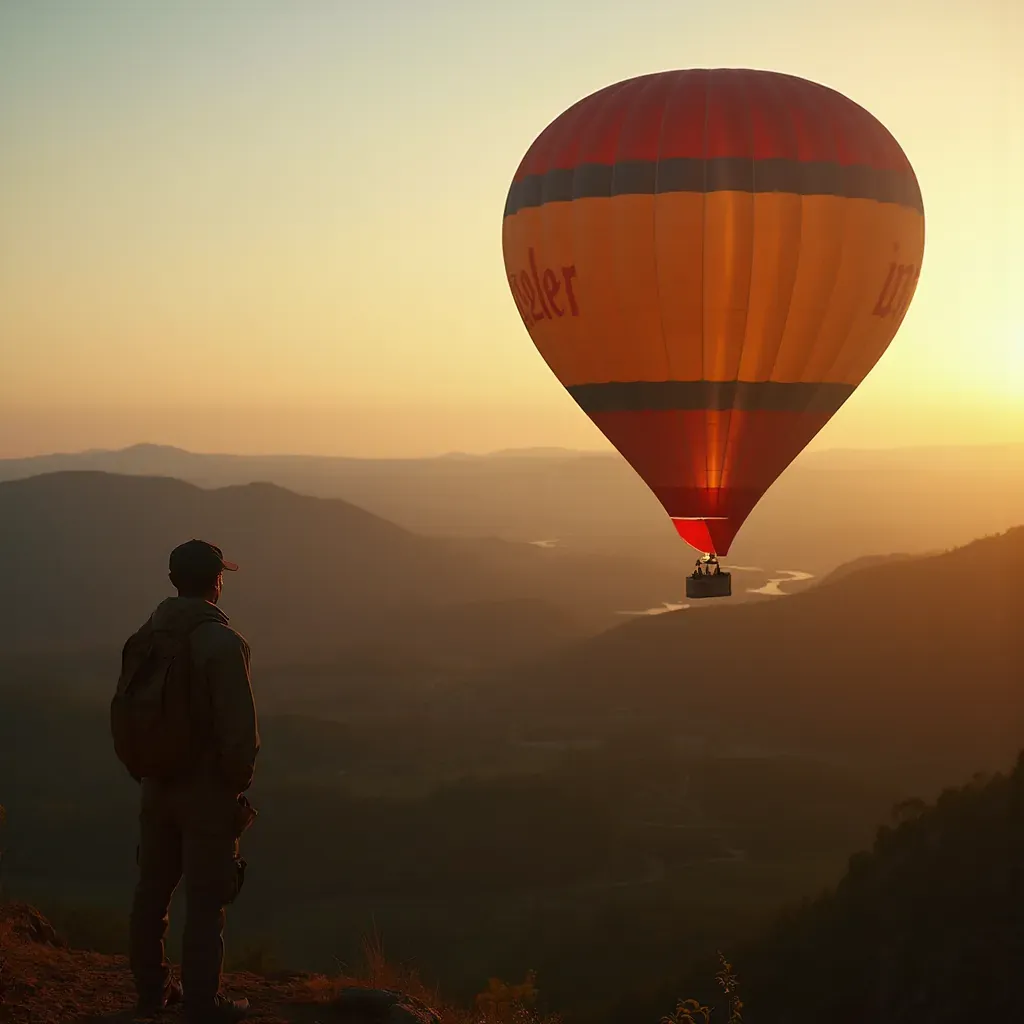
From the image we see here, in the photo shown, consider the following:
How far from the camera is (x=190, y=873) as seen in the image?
301 inches

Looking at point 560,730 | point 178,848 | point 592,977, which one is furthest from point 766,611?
point 178,848

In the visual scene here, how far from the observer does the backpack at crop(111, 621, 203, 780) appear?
7.44 metres

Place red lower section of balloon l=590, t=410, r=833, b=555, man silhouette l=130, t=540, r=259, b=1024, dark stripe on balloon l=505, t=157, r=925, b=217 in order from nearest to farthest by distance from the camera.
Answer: man silhouette l=130, t=540, r=259, b=1024, dark stripe on balloon l=505, t=157, r=925, b=217, red lower section of balloon l=590, t=410, r=833, b=555

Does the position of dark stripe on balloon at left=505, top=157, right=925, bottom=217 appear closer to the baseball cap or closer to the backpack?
the baseball cap

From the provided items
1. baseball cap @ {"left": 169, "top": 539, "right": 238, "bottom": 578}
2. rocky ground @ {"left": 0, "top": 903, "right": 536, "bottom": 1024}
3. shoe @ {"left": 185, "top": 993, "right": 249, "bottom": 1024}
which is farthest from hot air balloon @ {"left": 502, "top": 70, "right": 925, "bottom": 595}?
baseball cap @ {"left": 169, "top": 539, "right": 238, "bottom": 578}

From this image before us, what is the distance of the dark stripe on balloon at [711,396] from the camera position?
2331cm

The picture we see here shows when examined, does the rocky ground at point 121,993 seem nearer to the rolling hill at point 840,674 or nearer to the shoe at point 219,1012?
the shoe at point 219,1012

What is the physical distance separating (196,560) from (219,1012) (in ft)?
8.28

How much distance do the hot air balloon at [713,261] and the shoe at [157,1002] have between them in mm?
15539

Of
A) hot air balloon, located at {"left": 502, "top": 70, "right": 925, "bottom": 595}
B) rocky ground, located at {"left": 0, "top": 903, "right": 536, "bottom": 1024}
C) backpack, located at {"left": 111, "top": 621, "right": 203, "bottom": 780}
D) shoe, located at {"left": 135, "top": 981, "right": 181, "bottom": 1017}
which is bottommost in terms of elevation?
rocky ground, located at {"left": 0, "top": 903, "right": 536, "bottom": 1024}

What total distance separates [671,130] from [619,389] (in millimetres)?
4319

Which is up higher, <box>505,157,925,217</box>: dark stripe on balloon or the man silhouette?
<box>505,157,925,217</box>: dark stripe on balloon

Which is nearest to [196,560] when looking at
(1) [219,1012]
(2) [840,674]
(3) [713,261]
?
(1) [219,1012]

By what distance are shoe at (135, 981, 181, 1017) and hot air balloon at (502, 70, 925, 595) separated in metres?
15.5
